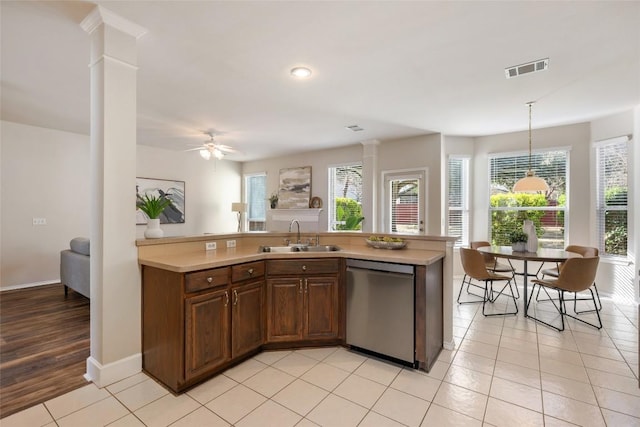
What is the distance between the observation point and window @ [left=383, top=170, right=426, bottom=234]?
18.3ft

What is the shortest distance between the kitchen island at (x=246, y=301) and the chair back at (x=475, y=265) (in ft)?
4.45

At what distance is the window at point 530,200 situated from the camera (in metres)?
4.96

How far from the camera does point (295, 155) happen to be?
726cm

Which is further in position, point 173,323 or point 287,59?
point 287,59

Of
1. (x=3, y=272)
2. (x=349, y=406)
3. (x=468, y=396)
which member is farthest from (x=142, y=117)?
(x=468, y=396)

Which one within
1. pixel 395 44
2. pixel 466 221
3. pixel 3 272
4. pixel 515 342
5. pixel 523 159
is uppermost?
pixel 395 44

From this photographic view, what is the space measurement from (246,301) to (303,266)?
58cm

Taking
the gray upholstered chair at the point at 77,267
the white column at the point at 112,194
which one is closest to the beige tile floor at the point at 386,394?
the white column at the point at 112,194

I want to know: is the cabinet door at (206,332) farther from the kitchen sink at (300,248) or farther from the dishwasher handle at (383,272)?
the dishwasher handle at (383,272)

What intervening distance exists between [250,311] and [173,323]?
0.64 m

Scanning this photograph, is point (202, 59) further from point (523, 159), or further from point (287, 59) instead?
point (523, 159)

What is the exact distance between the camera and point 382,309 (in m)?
2.53

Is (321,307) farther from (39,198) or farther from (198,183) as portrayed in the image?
(198,183)

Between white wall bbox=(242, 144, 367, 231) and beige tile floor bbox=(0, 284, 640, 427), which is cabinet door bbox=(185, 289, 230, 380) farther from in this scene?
white wall bbox=(242, 144, 367, 231)
